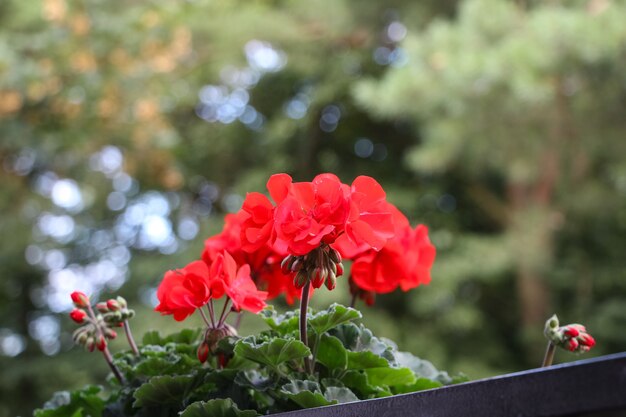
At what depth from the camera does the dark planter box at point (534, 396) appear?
371mm

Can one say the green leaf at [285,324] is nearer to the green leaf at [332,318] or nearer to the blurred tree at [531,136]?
the green leaf at [332,318]

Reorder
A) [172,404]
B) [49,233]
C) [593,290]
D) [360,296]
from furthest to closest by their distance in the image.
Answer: [49,233] < [593,290] < [360,296] < [172,404]

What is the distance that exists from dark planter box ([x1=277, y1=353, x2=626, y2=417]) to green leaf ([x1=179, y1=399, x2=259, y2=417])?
0.45ft

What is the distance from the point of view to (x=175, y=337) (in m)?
0.86

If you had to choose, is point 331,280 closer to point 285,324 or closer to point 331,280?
point 331,280

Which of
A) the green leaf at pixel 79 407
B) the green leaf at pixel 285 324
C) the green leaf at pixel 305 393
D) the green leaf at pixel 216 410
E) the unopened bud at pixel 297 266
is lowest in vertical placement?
the green leaf at pixel 79 407

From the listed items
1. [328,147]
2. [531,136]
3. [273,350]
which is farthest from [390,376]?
[328,147]

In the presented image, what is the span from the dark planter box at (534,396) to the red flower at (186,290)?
0.23m

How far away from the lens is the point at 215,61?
4.92 metres

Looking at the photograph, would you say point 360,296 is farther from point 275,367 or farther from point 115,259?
point 115,259

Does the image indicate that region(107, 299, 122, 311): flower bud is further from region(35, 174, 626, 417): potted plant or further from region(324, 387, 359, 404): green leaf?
region(324, 387, 359, 404): green leaf

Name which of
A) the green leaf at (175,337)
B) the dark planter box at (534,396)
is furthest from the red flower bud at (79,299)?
the dark planter box at (534,396)

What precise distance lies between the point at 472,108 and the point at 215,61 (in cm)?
203

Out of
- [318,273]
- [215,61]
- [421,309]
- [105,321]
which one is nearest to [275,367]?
[318,273]
